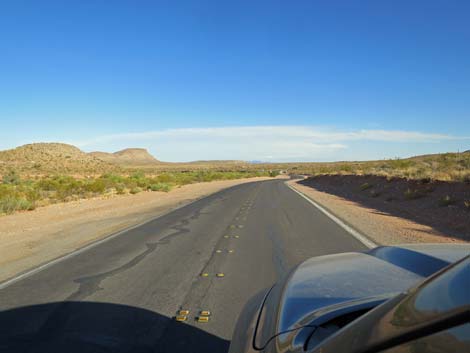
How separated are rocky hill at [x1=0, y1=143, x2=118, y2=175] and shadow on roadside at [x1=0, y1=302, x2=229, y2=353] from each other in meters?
78.8

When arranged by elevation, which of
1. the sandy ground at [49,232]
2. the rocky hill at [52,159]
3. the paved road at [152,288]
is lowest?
the sandy ground at [49,232]

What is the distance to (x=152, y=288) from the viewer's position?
625 centimetres

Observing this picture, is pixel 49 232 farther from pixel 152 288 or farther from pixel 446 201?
pixel 446 201

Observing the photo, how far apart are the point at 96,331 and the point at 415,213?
48.2 ft

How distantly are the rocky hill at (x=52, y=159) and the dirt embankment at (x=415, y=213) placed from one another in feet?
229

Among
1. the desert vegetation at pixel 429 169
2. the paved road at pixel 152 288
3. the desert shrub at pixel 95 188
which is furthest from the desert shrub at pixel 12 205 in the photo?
the desert vegetation at pixel 429 169

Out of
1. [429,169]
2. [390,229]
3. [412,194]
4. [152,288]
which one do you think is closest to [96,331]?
[152,288]

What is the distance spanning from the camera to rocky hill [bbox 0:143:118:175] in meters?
82.7

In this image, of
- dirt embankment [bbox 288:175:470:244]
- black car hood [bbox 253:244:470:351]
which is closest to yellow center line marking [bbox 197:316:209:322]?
black car hood [bbox 253:244:470:351]

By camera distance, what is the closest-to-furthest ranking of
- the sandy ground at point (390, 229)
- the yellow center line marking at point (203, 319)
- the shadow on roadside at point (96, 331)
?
the shadow on roadside at point (96, 331) < the yellow center line marking at point (203, 319) < the sandy ground at point (390, 229)

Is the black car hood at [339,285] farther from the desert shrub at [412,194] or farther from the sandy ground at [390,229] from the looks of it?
the desert shrub at [412,194]

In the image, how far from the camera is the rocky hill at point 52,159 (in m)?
82.7

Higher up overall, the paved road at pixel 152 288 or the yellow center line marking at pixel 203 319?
the yellow center line marking at pixel 203 319

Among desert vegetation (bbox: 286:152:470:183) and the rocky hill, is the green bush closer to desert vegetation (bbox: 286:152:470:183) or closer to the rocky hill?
desert vegetation (bbox: 286:152:470:183)
